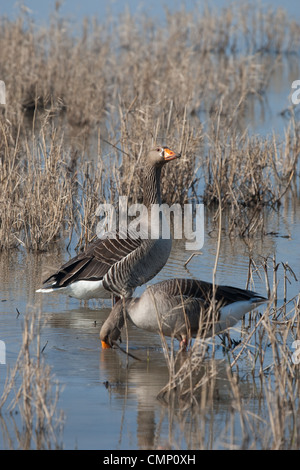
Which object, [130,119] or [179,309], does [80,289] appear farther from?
[130,119]

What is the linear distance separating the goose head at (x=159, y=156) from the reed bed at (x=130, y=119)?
3.37ft

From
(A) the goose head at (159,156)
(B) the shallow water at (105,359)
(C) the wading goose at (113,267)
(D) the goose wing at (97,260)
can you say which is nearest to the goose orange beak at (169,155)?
(A) the goose head at (159,156)

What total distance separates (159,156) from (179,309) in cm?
233

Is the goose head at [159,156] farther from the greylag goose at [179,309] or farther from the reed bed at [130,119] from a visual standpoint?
the greylag goose at [179,309]

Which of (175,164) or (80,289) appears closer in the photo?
(80,289)

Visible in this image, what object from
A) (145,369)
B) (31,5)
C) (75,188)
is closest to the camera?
(145,369)

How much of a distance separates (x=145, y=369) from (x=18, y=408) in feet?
3.84

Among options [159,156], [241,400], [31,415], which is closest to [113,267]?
[159,156]

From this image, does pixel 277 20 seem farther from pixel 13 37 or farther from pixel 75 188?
pixel 75 188

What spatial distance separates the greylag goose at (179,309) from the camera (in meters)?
5.95

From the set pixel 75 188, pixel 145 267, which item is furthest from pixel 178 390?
pixel 75 188

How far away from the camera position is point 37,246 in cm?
898

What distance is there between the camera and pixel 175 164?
1025cm

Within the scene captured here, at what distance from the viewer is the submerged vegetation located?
15.8 ft
